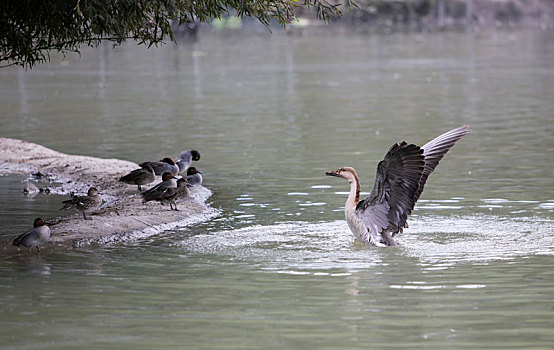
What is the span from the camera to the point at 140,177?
17.2 metres

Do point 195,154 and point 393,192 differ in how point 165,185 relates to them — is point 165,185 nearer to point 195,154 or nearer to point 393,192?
point 195,154

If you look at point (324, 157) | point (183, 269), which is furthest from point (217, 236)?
point (324, 157)

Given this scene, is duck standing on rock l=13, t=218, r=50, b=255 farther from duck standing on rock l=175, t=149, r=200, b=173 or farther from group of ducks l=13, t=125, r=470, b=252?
duck standing on rock l=175, t=149, r=200, b=173

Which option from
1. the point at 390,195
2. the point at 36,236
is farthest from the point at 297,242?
the point at 36,236

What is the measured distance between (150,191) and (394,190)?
14.6 feet

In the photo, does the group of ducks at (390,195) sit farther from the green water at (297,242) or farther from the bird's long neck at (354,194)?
the green water at (297,242)

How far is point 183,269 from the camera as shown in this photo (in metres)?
11.9

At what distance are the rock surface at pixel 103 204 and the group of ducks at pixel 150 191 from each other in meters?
0.15

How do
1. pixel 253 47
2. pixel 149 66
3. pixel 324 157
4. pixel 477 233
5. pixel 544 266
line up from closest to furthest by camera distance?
pixel 544 266 → pixel 477 233 → pixel 324 157 → pixel 149 66 → pixel 253 47

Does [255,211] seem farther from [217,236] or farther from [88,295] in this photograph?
[88,295]

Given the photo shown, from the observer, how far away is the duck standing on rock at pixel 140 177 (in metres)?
17.2

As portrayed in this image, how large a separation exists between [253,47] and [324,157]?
5698 cm

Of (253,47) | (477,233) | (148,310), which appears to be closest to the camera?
(148,310)

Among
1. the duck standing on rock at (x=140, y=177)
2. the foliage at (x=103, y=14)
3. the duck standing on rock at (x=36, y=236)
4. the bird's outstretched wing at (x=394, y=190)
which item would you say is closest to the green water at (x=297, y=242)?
the duck standing on rock at (x=36, y=236)
